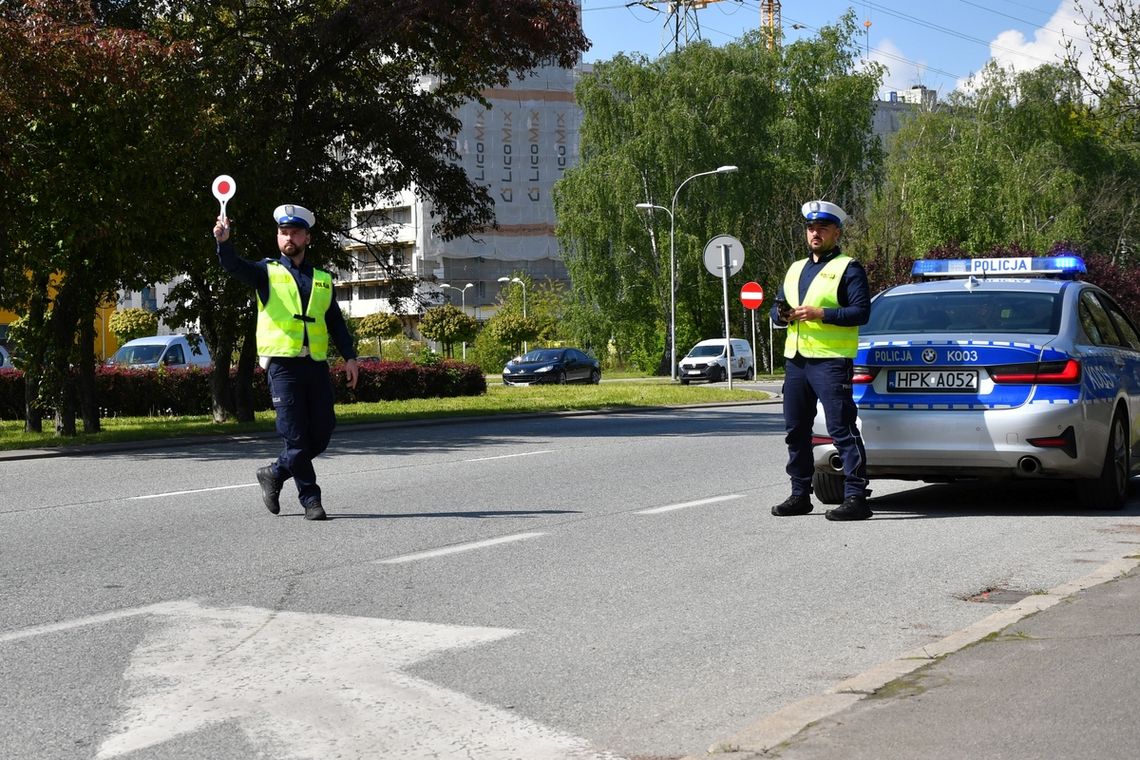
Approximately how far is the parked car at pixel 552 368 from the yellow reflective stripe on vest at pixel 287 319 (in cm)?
4397

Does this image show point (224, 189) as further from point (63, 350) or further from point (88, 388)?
point (88, 388)

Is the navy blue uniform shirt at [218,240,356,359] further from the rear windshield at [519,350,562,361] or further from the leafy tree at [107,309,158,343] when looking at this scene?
the leafy tree at [107,309,158,343]

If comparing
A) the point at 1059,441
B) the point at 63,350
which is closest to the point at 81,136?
the point at 63,350

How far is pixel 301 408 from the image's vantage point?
10.1m

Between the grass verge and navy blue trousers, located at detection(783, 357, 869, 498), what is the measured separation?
11.5 m

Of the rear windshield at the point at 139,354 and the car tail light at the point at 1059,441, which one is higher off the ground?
the rear windshield at the point at 139,354

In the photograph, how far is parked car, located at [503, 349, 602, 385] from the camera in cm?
5431

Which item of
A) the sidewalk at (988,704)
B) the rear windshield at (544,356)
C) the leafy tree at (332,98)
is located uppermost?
the leafy tree at (332,98)

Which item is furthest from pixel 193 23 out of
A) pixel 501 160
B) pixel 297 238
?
pixel 501 160

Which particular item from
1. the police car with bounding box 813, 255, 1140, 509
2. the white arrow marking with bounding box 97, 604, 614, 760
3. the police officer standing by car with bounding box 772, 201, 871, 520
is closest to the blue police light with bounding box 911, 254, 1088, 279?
the police car with bounding box 813, 255, 1140, 509

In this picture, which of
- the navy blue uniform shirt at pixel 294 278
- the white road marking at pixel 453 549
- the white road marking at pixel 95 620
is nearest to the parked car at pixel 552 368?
the navy blue uniform shirt at pixel 294 278

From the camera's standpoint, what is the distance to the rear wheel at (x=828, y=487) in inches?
426

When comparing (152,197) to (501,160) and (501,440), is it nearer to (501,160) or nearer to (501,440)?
(501,440)

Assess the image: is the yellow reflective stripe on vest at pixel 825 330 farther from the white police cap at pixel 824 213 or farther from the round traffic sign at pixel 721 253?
the round traffic sign at pixel 721 253
